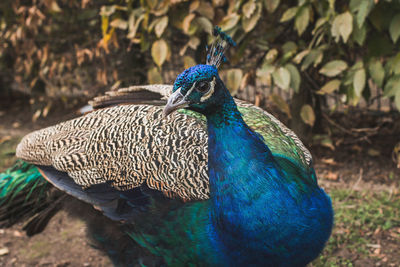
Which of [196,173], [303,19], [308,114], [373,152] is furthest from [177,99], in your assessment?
[373,152]

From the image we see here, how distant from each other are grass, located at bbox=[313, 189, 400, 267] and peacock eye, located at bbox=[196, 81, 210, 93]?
122cm

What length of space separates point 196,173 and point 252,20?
4.30 ft

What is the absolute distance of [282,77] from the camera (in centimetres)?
262

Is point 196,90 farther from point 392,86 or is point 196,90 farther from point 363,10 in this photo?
point 392,86

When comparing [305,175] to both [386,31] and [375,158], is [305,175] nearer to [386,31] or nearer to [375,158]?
[386,31]

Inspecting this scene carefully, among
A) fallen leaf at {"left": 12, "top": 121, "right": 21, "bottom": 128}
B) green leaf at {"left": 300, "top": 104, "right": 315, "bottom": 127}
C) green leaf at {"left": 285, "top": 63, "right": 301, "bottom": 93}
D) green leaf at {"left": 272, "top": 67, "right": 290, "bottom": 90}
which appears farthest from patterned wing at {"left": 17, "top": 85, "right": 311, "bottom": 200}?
fallen leaf at {"left": 12, "top": 121, "right": 21, "bottom": 128}

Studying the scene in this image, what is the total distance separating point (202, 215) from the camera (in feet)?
5.16

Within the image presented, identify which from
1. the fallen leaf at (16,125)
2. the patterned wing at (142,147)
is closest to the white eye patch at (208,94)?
the patterned wing at (142,147)

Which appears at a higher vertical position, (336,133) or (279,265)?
(279,265)

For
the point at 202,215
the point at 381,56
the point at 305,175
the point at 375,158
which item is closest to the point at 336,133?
the point at 375,158

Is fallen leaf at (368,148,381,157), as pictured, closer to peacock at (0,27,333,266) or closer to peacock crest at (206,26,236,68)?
peacock at (0,27,333,266)

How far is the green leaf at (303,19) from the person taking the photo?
2531mm

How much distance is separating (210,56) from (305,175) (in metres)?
0.56

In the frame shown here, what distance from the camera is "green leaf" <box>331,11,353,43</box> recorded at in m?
2.35
